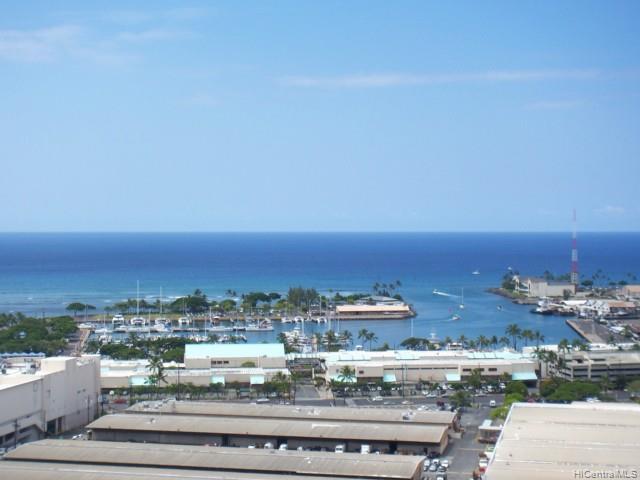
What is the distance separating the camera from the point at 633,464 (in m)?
9.82

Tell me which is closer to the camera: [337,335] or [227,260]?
[337,335]

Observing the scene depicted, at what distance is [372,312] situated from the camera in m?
34.0

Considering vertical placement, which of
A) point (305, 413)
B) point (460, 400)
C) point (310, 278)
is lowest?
point (460, 400)

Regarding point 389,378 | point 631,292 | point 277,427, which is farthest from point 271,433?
point 631,292

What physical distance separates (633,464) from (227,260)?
210ft

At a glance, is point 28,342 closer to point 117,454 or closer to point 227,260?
point 117,454

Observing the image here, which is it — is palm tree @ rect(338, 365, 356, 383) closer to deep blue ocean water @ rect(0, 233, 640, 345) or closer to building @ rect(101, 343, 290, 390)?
building @ rect(101, 343, 290, 390)

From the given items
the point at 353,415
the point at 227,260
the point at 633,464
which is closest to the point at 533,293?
the point at 353,415

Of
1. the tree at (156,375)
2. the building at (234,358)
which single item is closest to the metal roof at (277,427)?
the tree at (156,375)

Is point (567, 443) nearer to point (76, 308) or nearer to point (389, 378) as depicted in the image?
point (389, 378)

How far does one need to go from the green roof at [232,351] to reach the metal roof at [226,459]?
9000 millimetres

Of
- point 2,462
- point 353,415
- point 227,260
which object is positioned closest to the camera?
point 2,462

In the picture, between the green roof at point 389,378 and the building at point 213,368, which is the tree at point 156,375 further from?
the green roof at point 389,378

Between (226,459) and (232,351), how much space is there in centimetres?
1023
